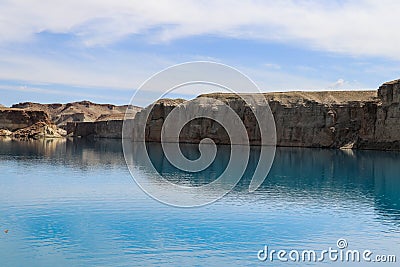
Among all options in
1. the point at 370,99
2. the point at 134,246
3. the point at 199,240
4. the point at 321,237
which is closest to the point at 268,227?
the point at 321,237

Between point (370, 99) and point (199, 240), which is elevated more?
point (370, 99)

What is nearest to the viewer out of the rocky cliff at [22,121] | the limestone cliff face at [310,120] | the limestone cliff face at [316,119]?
the limestone cliff face at [316,119]

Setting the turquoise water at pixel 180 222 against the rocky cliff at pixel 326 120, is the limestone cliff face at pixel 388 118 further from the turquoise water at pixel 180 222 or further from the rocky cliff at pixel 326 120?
the turquoise water at pixel 180 222

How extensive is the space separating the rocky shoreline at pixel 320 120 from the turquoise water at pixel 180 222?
5084 cm

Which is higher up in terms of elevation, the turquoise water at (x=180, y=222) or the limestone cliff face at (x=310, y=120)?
the limestone cliff face at (x=310, y=120)

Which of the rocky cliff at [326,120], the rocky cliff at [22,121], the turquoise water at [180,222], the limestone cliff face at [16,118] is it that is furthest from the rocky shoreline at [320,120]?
the turquoise water at [180,222]

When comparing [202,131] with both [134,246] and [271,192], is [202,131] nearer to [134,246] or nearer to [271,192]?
[271,192]

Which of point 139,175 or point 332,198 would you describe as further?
point 139,175

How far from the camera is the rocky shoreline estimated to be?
97188 mm

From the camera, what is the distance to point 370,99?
4343 inches

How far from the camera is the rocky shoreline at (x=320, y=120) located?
9719 centimetres

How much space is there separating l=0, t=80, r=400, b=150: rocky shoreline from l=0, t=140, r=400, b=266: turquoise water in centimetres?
5084

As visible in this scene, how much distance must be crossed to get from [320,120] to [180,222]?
281 ft

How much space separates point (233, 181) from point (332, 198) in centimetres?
1171
